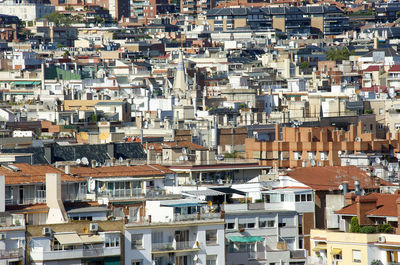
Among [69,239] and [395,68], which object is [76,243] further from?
[395,68]

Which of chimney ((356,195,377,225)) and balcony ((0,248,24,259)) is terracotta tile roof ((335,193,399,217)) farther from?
balcony ((0,248,24,259))

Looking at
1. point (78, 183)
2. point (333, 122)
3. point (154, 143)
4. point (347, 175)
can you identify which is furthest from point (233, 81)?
point (78, 183)

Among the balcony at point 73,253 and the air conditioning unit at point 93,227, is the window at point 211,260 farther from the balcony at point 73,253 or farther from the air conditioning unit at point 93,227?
the air conditioning unit at point 93,227

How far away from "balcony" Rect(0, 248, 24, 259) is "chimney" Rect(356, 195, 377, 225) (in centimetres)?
996

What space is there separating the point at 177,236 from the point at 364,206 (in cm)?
551

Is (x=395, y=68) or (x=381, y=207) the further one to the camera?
(x=395, y=68)

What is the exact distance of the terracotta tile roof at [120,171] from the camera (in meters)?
55.8

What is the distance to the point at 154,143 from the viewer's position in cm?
7681

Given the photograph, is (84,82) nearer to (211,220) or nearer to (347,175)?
(347,175)

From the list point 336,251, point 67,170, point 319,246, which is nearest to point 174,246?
point 336,251

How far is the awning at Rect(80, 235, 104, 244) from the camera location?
47.8 metres

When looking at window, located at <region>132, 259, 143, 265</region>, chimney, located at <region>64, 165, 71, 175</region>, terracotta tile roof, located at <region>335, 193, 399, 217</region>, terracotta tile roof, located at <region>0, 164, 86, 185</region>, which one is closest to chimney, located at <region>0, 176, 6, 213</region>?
terracotta tile roof, located at <region>0, 164, 86, 185</region>

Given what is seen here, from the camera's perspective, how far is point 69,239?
47.5 meters

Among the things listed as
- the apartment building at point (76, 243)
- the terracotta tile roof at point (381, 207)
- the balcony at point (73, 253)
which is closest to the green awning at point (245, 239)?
the terracotta tile roof at point (381, 207)
